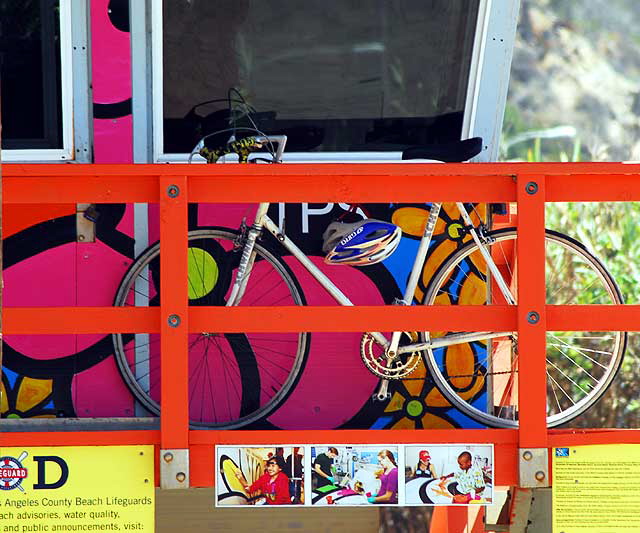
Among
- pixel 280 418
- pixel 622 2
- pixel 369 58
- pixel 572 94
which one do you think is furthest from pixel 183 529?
pixel 622 2

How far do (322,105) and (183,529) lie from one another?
219cm

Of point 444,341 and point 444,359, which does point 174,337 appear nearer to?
point 444,341

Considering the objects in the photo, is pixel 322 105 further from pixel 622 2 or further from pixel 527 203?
pixel 622 2

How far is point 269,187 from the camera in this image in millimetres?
4352

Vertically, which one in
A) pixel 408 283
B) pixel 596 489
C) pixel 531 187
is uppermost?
pixel 531 187

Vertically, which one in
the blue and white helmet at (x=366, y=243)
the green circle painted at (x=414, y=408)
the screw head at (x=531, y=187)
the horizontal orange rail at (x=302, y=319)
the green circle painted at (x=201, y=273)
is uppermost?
the screw head at (x=531, y=187)

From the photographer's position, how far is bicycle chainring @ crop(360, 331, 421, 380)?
5086mm

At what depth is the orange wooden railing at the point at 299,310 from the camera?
426 centimetres

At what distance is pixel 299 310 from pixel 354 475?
0.62m

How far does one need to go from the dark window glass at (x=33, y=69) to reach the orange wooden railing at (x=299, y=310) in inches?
36.3

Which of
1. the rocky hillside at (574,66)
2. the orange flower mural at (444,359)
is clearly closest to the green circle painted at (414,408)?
the orange flower mural at (444,359)

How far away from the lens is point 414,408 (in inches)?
213

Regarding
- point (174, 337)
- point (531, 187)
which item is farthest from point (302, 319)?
point (531, 187)

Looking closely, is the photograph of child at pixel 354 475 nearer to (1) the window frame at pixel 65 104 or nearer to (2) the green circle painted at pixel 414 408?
(2) the green circle painted at pixel 414 408
